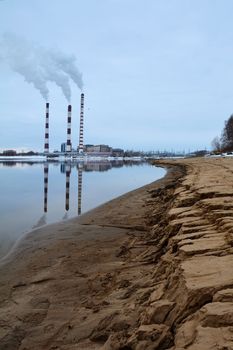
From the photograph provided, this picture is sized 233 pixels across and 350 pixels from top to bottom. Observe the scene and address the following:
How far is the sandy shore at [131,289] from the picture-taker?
10.3 ft

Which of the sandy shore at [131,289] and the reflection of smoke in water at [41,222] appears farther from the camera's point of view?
the reflection of smoke in water at [41,222]

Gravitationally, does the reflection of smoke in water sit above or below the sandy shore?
below

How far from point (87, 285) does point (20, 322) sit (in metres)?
1.23

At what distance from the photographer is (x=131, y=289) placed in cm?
472

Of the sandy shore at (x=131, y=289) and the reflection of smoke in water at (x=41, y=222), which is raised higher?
the sandy shore at (x=131, y=289)

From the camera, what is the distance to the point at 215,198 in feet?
25.1

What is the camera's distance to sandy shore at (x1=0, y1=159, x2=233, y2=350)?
315cm

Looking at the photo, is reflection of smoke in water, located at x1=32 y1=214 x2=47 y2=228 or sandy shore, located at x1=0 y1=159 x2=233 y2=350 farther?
reflection of smoke in water, located at x1=32 y1=214 x2=47 y2=228

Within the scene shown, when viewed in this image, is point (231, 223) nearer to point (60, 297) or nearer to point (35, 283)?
point (60, 297)

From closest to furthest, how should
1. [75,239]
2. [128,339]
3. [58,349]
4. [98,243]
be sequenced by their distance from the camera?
[128,339] → [58,349] → [98,243] → [75,239]

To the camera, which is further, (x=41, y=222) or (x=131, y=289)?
(x=41, y=222)

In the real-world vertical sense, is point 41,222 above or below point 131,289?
below

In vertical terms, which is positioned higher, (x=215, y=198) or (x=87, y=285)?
(x=215, y=198)

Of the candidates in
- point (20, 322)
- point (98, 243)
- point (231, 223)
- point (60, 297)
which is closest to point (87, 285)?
point (60, 297)
